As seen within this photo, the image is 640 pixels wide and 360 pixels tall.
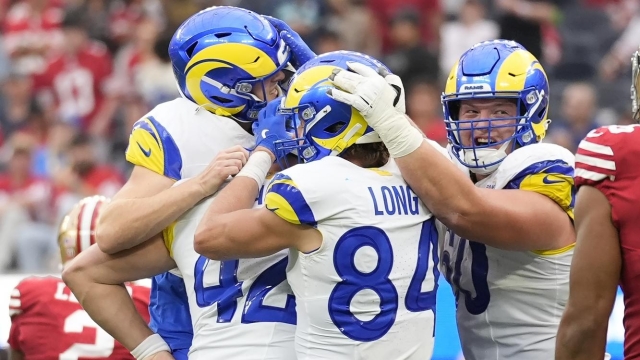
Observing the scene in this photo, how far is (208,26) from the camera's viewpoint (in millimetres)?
3824

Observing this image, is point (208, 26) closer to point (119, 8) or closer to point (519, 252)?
point (519, 252)

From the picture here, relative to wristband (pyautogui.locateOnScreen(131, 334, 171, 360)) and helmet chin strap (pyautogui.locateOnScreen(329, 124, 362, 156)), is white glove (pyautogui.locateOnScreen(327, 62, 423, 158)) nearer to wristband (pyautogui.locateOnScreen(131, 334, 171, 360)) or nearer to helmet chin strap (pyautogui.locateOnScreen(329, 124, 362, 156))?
helmet chin strap (pyautogui.locateOnScreen(329, 124, 362, 156))

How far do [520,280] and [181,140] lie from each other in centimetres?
128

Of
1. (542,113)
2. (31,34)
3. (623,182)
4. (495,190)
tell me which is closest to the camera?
(623,182)

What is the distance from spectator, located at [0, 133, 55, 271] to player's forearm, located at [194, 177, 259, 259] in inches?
248

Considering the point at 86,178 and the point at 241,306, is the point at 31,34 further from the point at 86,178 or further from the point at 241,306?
the point at 241,306

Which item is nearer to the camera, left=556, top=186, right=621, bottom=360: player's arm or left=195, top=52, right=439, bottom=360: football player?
left=556, top=186, right=621, bottom=360: player's arm

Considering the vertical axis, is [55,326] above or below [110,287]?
below

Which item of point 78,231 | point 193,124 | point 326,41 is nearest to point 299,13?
point 326,41

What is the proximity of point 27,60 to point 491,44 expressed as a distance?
8815 mm

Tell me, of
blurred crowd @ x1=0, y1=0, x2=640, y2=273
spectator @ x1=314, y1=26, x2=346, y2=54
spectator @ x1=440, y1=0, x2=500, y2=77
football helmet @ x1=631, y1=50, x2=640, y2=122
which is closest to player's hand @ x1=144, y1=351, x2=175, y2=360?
football helmet @ x1=631, y1=50, x2=640, y2=122

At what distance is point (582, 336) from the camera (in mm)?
2908

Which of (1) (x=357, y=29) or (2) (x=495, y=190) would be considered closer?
(2) (x=495, y=190)

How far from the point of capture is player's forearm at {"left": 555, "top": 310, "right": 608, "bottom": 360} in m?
2.88
